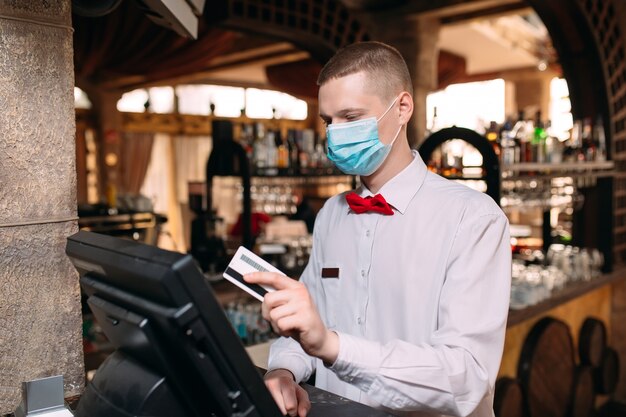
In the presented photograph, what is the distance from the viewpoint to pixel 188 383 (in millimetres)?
843

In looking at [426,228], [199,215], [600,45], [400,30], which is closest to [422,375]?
[426,228]

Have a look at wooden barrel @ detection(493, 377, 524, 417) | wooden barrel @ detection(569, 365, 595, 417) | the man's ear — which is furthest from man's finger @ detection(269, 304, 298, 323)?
wooden barrel @ detection(569, 365, 595, 417)

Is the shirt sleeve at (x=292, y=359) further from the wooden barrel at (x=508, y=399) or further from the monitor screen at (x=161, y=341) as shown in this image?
the wooden barrel at (x=508, y=399)

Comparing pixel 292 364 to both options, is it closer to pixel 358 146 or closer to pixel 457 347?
pixel 457 347

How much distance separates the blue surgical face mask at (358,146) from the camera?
4.84 feet

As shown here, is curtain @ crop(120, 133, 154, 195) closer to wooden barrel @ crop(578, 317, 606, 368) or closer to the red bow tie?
wooden barrel @ crop(578, 317, 606, 368)

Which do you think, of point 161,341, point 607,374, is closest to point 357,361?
point 161,341

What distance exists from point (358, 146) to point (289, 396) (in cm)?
62

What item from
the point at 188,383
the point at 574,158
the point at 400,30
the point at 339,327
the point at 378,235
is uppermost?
the point at 400,30

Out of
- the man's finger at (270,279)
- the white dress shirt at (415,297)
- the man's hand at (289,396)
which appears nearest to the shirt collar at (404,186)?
the white dress shirt at (415,297)

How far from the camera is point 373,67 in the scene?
143 centimetres

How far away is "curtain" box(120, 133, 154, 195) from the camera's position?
1088cm

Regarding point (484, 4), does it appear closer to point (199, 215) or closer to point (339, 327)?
point (199, 215)

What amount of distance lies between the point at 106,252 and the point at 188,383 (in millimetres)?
213
